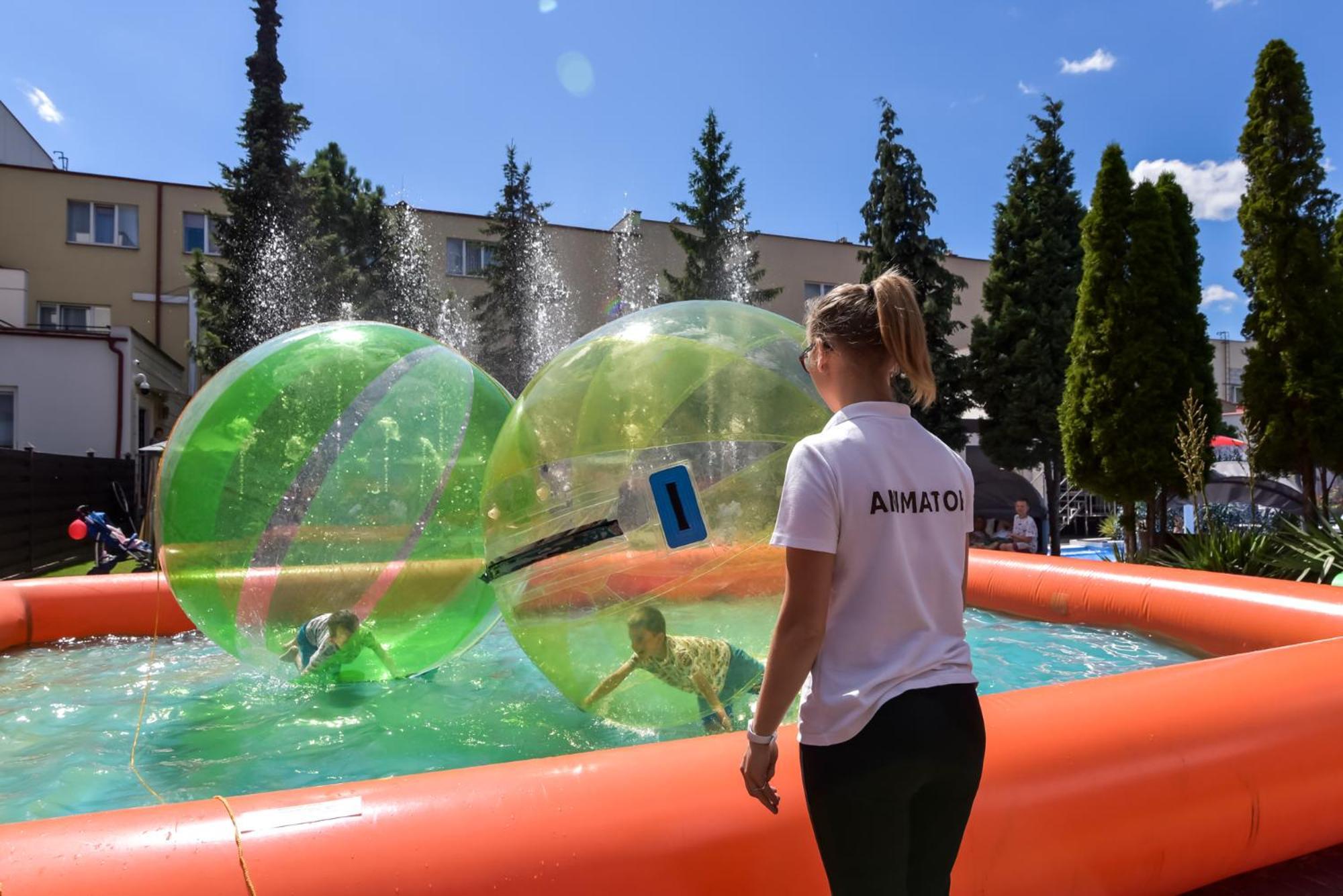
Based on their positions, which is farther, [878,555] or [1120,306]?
[1120,306]

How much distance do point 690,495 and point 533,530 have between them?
697 millimetres

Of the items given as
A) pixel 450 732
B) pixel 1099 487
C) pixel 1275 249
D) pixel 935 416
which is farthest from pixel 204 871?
pixel 935 416

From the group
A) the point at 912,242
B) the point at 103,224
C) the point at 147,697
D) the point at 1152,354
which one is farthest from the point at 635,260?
the point at 147,697

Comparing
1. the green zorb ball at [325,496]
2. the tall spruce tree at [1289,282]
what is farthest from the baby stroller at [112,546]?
the tall spruce tree at [1289,282]

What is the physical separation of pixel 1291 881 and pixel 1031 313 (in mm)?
16896

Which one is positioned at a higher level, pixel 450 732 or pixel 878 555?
pixel 878 555

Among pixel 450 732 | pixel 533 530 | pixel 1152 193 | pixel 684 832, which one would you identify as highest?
pixel 1152 193

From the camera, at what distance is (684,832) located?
224cm

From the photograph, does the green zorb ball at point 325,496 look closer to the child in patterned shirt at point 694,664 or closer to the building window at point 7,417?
the child in patterned shirt at point 694,664

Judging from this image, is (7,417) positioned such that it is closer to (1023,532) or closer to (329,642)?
(329,642)

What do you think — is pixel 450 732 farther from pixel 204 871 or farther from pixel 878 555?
pixel 878 555

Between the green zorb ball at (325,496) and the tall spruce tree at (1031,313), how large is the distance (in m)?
15.4

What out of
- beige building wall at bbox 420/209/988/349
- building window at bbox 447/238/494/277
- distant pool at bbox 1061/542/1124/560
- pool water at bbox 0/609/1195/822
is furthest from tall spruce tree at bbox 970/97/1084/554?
building window at bbox 447/238/494/277

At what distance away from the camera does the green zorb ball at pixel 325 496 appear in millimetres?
4227
